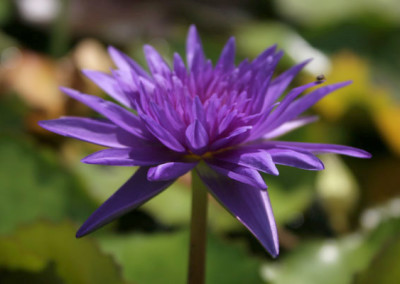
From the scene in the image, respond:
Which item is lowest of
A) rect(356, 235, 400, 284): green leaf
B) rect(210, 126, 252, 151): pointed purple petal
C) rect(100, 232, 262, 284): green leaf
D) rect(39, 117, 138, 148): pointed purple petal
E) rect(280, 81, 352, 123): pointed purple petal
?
rect(100, 232, 262, 284): green leaf

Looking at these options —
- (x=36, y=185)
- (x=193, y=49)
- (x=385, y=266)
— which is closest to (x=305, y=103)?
(x=193, y=49)

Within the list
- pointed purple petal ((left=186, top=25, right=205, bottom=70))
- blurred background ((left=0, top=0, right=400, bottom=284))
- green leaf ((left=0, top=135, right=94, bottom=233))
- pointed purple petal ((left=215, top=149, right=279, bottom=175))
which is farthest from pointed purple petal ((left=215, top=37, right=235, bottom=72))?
green leaf ((left=0, top=135, right=94, bottom=233))

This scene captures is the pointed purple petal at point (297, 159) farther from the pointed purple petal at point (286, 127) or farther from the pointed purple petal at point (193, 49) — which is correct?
the pointed purple petal at point (193, 49)

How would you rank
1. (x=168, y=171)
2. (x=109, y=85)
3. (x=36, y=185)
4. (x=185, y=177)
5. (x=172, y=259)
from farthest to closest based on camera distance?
(x=185, y=177)
(x=36, y=185)
(x=172, y=259)
(x=109, y=85)
(x=168, y=171)

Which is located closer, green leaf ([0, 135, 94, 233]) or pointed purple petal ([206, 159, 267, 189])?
pointed purple petal ([206, 159, 267, 189])

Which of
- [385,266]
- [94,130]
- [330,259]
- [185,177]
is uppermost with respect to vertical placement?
[94,130]

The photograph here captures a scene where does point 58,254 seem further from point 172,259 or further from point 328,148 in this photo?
point 328,148

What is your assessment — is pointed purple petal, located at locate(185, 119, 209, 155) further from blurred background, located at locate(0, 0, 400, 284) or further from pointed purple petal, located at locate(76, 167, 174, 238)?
blurred background, located at locate(0, 0, 400, 284)
